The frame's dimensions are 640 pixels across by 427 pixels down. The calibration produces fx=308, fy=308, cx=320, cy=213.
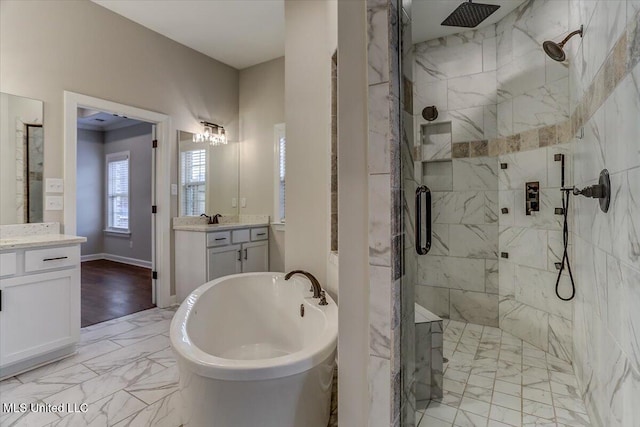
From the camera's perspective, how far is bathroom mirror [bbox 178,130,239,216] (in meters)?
3.65

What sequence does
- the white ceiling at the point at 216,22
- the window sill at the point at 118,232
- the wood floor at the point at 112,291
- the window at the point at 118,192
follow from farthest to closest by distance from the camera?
the window at the point at 118,192 < the window sill at the point at 118,232 < the wood floor at the point at 112,291 < the white ceiling at the point at 216,22

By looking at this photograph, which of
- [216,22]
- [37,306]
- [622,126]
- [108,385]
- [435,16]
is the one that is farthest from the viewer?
[216,22]

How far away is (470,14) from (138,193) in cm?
585

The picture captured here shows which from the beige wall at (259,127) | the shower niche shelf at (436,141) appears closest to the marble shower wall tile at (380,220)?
the shower niche shelf at (436,141)

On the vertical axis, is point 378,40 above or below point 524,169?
above

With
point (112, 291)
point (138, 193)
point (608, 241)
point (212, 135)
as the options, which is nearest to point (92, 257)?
point (138, 193)

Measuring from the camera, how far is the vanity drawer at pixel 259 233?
385 centimetres

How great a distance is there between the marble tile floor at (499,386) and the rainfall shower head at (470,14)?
172 centimetres

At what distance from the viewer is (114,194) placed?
20.0 ft

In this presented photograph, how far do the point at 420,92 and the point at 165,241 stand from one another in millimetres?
3071

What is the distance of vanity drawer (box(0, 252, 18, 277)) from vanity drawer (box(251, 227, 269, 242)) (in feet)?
7.04

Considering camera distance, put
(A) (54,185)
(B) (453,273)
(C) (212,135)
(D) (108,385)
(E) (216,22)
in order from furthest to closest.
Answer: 1. (C) (212,135)
2. (E) (216,22)
3. (A) (54,185)
4. (D) (108,385)
5. (B) (453,273)

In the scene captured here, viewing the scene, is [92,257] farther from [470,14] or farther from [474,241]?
[470,14]

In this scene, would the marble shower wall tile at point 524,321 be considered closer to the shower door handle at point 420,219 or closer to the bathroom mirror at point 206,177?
the shower door handle at point 420,219
